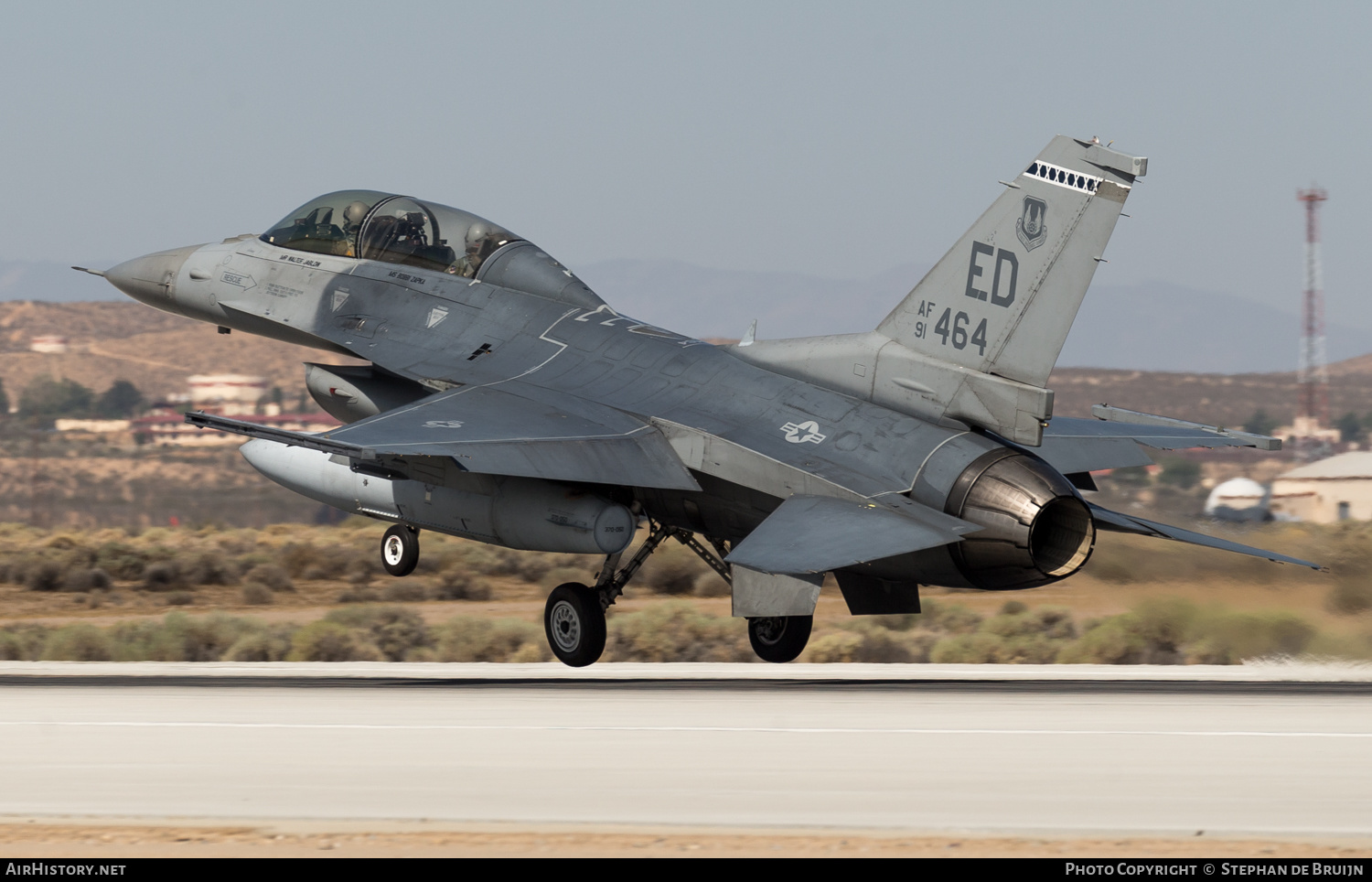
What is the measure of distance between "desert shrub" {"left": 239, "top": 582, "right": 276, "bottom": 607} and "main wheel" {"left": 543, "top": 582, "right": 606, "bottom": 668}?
26.2m

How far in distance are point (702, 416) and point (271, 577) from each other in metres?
32.2

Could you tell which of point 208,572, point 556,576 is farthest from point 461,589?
point 208,572

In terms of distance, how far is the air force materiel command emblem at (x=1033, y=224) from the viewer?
16578 mm

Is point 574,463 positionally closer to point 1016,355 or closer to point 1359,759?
point 1016,355

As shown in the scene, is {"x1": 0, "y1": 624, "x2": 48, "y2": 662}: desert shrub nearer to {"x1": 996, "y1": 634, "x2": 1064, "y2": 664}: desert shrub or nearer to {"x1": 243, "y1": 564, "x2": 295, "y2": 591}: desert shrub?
{"x1": 243, "y1": 564, "x2": 295, "y2": 591}: desert shrub

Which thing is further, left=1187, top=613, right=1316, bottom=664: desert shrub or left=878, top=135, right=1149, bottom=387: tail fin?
left=1187, top=613, right=1316, bottom=664: desert shrub

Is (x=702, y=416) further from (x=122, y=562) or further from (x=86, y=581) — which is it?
(x=122, y=562)

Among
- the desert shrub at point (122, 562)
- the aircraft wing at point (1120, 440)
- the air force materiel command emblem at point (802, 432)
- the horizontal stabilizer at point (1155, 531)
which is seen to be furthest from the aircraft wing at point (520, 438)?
the desert shrub at point (122, 562)

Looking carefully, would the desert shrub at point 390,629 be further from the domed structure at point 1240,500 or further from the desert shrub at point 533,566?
the domed structure at point 1240,500

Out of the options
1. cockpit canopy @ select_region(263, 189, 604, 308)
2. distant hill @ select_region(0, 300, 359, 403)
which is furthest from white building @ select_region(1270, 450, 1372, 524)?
distant hill @ select_region(0, 300, 359, 403)

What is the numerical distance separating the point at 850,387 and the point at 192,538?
48.5 metres

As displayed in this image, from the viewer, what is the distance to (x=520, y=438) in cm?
1791

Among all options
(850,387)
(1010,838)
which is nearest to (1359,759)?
(1010,838)

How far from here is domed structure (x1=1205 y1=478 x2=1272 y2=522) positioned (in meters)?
73.4
